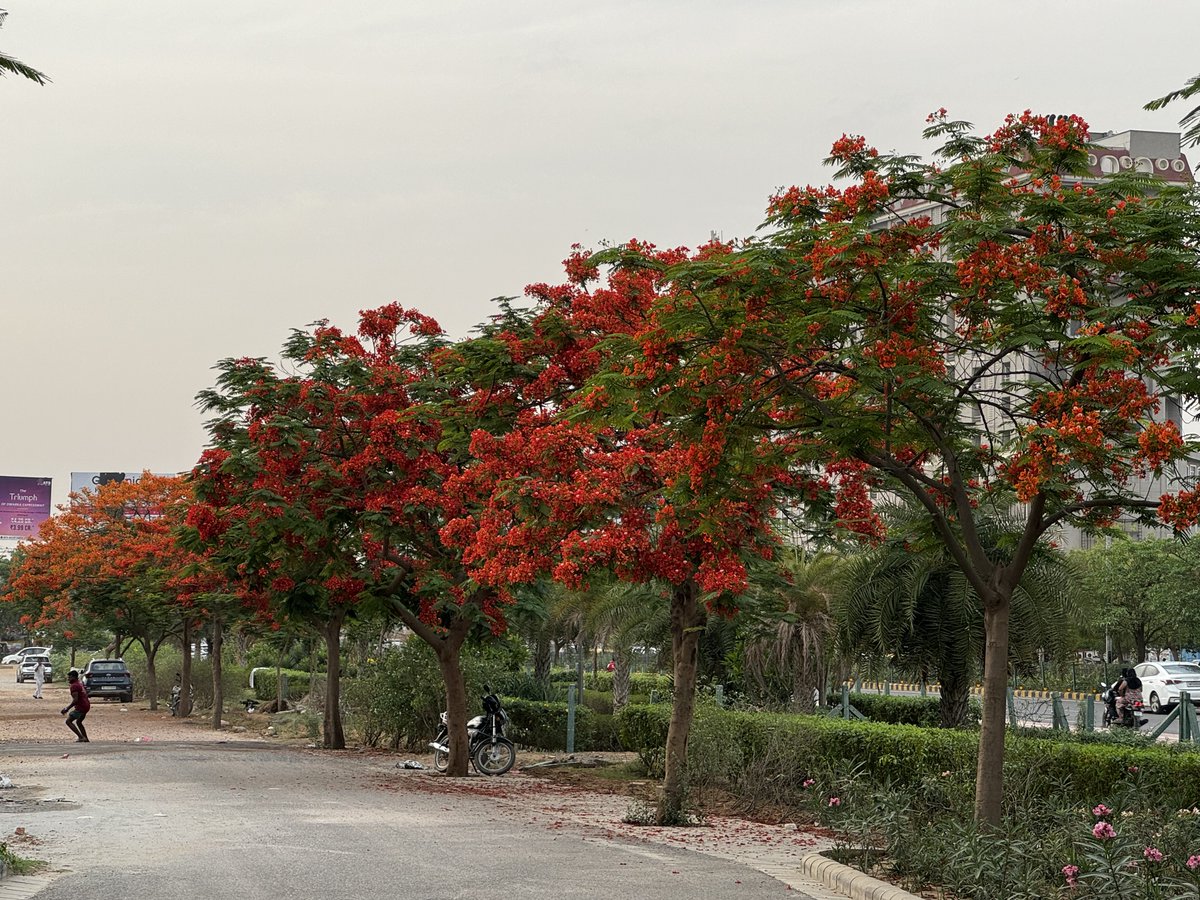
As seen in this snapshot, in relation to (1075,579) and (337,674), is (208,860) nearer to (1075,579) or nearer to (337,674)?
(1075,579)

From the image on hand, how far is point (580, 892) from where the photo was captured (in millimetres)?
10258

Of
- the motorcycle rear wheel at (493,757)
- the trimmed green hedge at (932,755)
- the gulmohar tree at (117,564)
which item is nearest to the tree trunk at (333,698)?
the gulmohar tree at (117,564)

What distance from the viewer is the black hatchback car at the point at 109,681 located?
176 feet

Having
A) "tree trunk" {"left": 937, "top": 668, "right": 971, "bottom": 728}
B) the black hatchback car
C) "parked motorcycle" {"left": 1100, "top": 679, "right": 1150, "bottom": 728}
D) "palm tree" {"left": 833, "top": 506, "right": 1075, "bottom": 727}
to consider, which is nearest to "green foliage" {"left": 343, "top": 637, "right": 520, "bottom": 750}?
"palm tree" {"left": 833, "top": 506, "right": 1075, "bottom": 727}

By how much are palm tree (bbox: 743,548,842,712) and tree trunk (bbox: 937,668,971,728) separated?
380 cm

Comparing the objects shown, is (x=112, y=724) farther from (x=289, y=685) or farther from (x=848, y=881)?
(x=848, y=881)

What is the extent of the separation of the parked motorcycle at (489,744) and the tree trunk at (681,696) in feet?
22.3

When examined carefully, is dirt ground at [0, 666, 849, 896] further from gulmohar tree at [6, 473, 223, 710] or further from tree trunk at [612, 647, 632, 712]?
tree trunk at [612, 647, 632, 712]

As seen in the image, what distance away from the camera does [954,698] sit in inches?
840

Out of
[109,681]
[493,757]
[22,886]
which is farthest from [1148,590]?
[22,886]

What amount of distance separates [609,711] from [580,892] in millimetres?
25918

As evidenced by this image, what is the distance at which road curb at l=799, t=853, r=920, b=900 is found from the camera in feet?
33.2

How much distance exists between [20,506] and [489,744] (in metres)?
84.8

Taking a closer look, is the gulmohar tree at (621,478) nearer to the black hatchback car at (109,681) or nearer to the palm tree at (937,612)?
the palm tree at (937,612)
